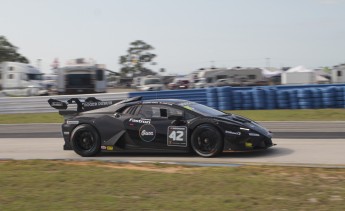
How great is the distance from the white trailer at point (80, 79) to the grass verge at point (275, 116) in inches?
413

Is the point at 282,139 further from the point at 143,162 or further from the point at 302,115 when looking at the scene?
the point at 302,115

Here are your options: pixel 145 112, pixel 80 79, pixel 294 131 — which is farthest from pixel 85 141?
pixel 80 79

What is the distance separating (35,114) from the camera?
21.2m

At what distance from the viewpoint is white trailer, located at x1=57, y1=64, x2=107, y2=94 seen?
3127cm

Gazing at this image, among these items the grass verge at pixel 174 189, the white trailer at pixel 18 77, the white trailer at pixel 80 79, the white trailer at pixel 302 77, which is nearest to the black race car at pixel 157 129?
the grass verge at pixel 174 189

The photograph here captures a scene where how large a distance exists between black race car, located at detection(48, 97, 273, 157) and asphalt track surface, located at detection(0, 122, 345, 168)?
0.23m

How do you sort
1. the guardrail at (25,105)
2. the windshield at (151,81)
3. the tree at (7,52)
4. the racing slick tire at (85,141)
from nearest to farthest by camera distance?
the racing slick tire at (85,141) < the guardrail at (25,105) < the windshield at (151,81) < the tree at (7,52)

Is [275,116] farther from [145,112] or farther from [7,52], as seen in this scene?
[7,52]

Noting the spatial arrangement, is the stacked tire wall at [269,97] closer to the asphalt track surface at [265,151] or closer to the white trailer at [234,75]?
the asphalt track surface at [265,151]

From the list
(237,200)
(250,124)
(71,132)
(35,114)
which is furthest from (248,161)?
(35,114)

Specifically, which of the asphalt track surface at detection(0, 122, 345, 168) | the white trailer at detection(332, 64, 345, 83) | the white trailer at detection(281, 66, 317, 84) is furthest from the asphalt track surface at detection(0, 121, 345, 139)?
the white trailer at detection(281, 66, 317, 84)

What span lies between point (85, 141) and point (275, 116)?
9377mm

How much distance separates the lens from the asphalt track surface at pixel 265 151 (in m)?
8.10

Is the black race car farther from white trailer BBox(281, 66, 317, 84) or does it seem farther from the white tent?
the white tent
